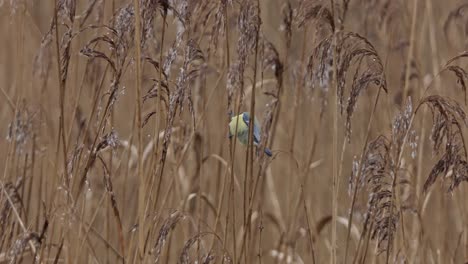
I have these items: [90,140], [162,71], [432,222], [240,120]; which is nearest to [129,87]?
[90,140]

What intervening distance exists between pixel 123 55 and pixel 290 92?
1.53m

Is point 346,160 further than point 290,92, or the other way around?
point 346,160

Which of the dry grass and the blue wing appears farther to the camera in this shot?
the blue wing

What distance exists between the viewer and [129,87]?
2701 mm

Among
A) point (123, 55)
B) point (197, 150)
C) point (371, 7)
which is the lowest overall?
point (197, 150)

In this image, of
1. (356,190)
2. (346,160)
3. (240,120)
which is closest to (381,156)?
(356,190)

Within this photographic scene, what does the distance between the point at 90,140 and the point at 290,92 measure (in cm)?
73

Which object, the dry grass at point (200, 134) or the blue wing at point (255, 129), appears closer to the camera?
the dry grass at point (200, 134)

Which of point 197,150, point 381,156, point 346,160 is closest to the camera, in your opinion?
point 381,156

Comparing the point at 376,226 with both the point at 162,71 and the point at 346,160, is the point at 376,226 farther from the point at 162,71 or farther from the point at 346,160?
the point at 346,160

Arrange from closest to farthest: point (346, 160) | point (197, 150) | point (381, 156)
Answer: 1. point (381, 156)
2. point (197, 150)
3. point (346, 160)

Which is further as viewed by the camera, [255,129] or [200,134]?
[200,134]

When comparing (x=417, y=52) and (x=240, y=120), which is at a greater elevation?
(x=417, y=52)

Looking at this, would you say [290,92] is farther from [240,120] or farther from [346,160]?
[240,120]
